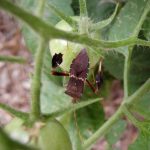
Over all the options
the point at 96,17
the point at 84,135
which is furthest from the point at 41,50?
the point at 84,135

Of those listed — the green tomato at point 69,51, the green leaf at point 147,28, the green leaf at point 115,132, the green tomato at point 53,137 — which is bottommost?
the green leaf at point 115,132

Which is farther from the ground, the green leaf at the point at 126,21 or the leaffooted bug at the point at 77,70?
the green leaf at the point at 126,21

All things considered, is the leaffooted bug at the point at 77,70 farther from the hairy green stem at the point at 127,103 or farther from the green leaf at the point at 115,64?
the green leaf at the point at 115,64

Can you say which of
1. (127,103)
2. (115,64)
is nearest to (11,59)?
(127,103)

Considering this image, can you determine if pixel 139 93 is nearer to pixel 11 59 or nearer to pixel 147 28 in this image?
pixel 147 28

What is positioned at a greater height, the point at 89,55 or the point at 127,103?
the point at 89,55

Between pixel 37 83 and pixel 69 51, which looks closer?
pixel 37 83

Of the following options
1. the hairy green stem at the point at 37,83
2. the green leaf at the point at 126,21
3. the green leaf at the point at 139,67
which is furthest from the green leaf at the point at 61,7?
the hairy green stem at the point at 37,83

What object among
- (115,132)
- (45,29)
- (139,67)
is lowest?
(115,132)
